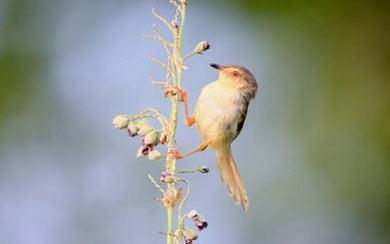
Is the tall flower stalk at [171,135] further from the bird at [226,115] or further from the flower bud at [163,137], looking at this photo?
the bird at [226,115]

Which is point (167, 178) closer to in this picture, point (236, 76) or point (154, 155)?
point (154, 155)

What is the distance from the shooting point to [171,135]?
1.82m

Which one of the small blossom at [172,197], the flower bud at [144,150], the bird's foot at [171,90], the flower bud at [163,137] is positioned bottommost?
the small blossom at [172,197]

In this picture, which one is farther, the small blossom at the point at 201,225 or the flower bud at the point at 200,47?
the flower bud at the point at 200,47

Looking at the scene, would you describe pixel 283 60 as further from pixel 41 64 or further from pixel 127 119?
pixel 127 119

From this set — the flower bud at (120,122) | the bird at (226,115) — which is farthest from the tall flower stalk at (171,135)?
the bird at (226,115)

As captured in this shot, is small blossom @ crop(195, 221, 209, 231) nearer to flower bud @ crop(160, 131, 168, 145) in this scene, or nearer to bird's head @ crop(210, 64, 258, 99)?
flower bud @ crop(160, 131, 168, 145)

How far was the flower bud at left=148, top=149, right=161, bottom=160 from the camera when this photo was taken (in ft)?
6.23

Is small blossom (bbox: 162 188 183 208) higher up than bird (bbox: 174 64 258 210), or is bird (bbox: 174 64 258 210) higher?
bird (bbox: 174 64 258 210)

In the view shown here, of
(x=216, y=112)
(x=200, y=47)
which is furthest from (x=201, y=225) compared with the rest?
(x=216, y=112)

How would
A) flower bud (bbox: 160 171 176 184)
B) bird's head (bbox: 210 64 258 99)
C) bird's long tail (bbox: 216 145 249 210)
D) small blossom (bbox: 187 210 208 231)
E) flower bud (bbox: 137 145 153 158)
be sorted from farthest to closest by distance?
bird's head (bbox: 210 64 258 99), bird's long tail (bbox: 216 145 249 210), flower bud (bbox: 137 145 153 158), small blossom (bbox: 187 210 208 231), flower bud (bbox: 160 171 176 184)

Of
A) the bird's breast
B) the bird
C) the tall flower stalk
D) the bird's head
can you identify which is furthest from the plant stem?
the bird's head

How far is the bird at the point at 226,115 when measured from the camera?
116 inches

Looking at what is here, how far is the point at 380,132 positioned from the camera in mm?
6582
